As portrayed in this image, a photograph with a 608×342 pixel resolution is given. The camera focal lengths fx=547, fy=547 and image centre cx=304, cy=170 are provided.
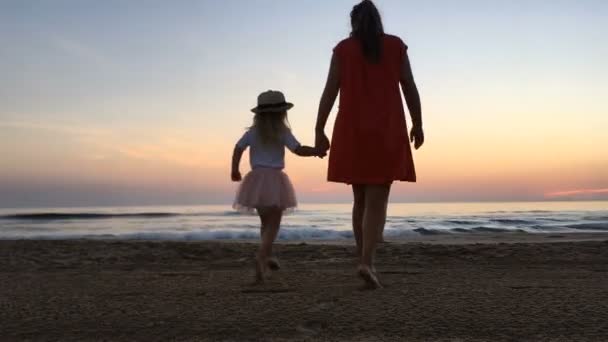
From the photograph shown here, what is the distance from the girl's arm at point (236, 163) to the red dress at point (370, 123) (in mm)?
952

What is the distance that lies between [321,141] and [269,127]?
608mm

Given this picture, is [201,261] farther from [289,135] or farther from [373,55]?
[373,55]

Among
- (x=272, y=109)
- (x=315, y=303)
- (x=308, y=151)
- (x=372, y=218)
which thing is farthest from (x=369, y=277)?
(x=272, y=109)

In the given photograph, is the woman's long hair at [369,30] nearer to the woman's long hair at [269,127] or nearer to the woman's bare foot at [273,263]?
the woman's long hair at [269,127]

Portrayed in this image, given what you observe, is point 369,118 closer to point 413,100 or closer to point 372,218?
point 413,100

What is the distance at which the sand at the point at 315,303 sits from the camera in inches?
94.7

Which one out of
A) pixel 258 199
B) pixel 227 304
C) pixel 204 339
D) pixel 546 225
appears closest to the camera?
pixel 204 339

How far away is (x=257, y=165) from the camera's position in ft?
13.8

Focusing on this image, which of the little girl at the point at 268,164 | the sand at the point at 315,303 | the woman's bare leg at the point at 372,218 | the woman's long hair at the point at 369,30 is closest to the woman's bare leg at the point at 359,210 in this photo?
the woman's bare leg at the point at 372,218

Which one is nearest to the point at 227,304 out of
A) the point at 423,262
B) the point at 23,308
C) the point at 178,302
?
the point at 178,302

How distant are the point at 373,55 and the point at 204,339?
2.06 metres

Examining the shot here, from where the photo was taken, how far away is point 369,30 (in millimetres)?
3504

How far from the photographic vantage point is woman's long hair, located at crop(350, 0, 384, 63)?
11.5 feet

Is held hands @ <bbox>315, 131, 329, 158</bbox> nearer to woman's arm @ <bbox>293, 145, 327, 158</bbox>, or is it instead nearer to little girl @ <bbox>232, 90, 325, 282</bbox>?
woman's arm @ <bbox>293, 145, 327, 158</bbox>
